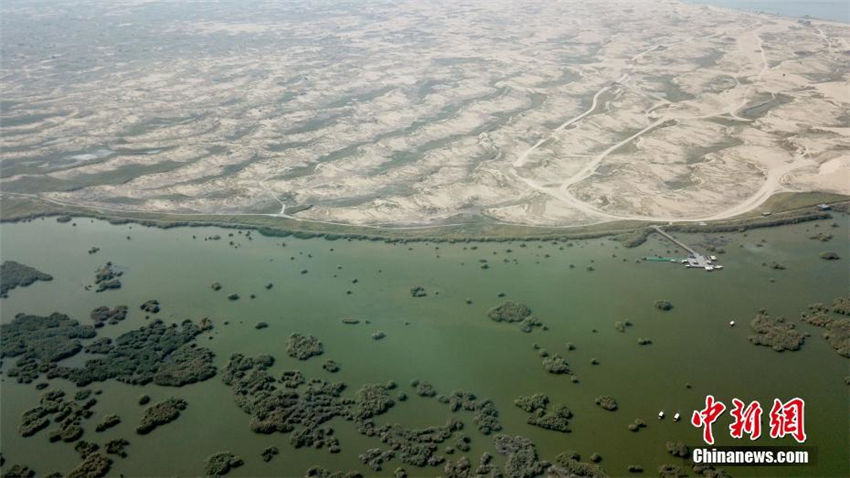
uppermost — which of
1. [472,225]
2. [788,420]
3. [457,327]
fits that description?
[472,225]

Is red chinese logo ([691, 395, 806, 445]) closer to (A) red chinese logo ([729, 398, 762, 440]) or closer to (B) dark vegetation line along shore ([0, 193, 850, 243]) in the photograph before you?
(A) red chinese logo ([729, 398, 762, 440])

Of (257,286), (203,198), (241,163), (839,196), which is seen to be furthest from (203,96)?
(839,196)

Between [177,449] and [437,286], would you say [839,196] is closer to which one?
[437,286]

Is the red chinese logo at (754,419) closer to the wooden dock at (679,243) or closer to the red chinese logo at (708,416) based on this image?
the red chinese logo at (708,416)

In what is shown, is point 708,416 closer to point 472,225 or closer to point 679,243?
point 679,243

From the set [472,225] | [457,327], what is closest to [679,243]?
[472,225]

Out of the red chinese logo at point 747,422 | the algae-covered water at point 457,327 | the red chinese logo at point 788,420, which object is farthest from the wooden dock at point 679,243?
the red chinese logo at point 747,422
